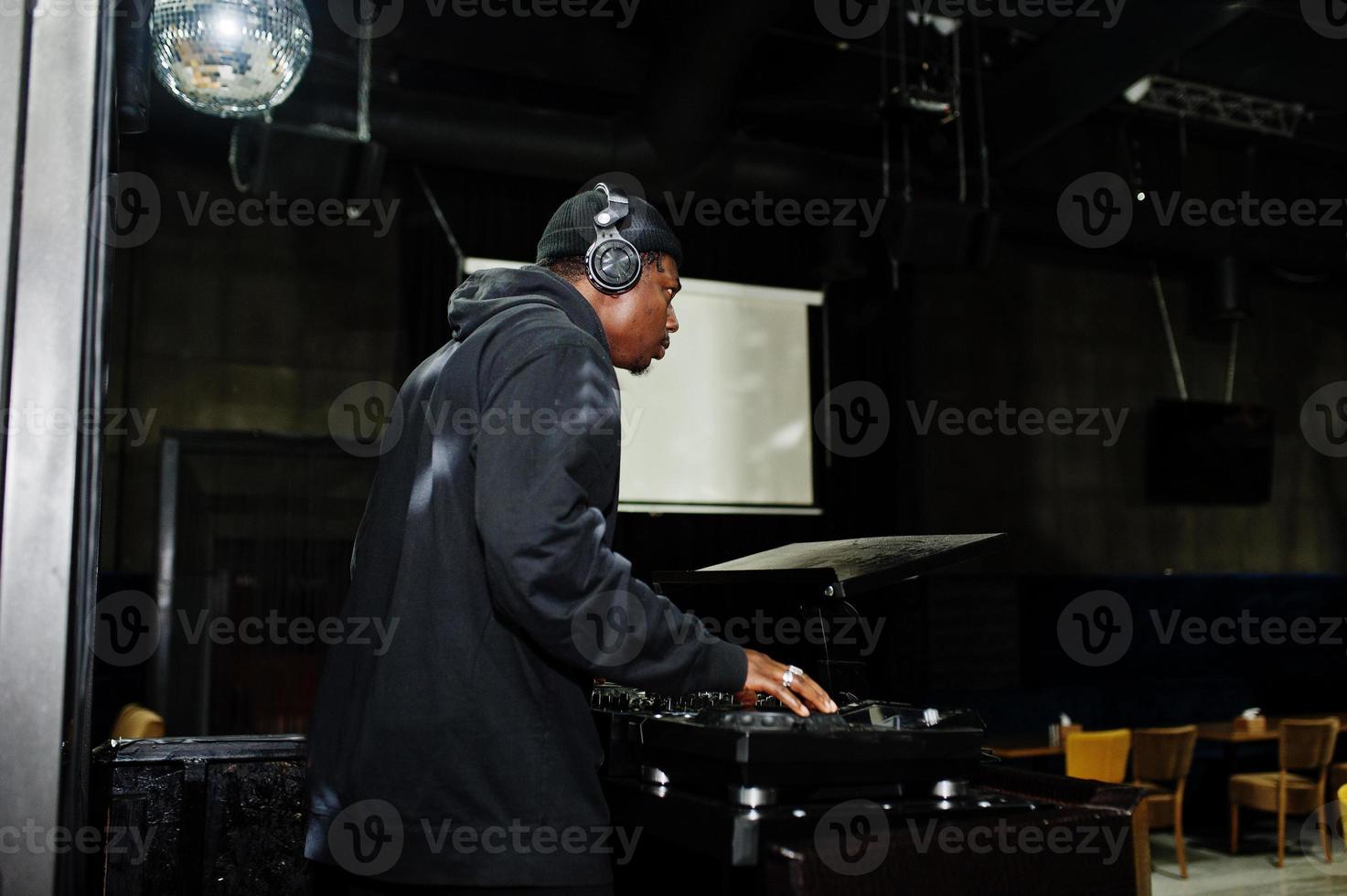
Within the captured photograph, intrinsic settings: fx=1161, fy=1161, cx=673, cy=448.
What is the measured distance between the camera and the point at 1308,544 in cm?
912

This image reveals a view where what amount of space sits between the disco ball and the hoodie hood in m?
1.67

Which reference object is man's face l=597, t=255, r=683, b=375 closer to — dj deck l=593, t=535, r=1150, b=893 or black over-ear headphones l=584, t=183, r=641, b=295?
black over-ear headphones l=584, t=183, r=641, b=295

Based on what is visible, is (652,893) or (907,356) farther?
(907,356)

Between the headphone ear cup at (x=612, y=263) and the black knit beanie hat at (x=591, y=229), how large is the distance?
2cm

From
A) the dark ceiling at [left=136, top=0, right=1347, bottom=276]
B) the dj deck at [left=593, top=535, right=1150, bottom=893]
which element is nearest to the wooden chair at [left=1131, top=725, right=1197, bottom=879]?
the dark ceiling at [left=136, top=0, right=1347, bottom=276]

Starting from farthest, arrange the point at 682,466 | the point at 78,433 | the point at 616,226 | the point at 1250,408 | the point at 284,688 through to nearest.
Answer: the point at 1250,408 → the point at 682,466 → the point at 284,688 → the point at 616,226 → the point at 78,433

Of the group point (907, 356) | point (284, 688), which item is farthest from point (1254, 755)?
point (284, 688)

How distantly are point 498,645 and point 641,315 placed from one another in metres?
0.52

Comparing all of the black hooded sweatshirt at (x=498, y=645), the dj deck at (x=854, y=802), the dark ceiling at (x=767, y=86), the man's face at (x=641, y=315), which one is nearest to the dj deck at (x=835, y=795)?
the dj deck at (x=854, y=802)

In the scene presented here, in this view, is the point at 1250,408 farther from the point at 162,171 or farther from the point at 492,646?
the point at 492,646

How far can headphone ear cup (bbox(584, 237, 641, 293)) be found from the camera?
158cm

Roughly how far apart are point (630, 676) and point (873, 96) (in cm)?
681

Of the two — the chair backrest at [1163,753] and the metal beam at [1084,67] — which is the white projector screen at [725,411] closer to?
the metal beam at [1084,67]

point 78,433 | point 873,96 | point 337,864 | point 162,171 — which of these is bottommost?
point 337,864
